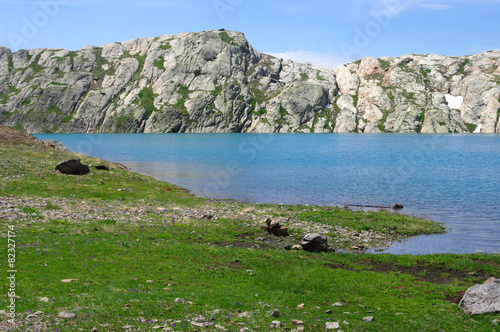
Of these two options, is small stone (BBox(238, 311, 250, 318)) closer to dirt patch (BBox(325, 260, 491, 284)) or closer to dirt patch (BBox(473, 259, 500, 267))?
dirt patch (BBox(325, 260, 491, 284))

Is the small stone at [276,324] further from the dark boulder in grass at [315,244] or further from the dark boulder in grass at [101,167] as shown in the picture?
the dark boulder in grass at [101,167]

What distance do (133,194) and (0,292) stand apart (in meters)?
29.9

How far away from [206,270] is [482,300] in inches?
562

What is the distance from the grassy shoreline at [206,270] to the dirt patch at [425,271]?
0.12 m

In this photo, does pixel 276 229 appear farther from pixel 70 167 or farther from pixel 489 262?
pixel 70 167

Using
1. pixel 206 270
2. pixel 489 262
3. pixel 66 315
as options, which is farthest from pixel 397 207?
pixel 66 315

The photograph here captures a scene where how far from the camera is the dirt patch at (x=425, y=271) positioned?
78.1ft

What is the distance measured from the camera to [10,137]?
221ft

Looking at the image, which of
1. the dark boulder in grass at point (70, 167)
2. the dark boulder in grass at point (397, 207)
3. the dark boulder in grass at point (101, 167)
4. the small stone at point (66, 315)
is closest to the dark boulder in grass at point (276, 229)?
the dark boulder in grass at point (397, 207)

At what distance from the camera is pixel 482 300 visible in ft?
53.9

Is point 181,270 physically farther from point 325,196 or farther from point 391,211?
point 325,196

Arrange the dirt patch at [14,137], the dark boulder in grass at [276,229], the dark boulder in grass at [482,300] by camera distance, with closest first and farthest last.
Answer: the dark boulder in grass at [482,300], the dark boulder in grass at [276,229], the dirt patch at [14,137]

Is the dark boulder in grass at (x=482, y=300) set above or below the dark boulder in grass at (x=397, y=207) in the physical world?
above

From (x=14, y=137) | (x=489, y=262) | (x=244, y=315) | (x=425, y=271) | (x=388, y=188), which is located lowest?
(x=425, y=271)
